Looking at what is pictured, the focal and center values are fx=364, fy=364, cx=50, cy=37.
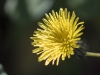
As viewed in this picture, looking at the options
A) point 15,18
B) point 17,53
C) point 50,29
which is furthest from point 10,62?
point 50,29

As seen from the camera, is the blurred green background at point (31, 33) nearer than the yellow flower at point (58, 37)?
No

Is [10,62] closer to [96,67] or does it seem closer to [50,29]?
[96,67]

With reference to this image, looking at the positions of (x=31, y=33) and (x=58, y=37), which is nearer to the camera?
(x=58, y=37)

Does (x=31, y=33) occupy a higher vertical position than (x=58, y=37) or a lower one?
higher
